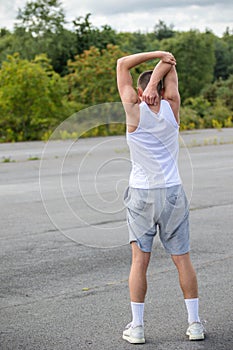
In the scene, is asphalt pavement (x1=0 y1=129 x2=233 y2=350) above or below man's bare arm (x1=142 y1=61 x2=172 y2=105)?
below

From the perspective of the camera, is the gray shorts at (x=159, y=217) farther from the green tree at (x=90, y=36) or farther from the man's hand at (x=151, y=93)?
the green tree at (x=90, y=36)

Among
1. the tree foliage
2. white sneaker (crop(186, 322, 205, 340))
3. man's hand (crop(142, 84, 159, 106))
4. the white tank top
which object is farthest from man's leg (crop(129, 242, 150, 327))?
the tree foliage

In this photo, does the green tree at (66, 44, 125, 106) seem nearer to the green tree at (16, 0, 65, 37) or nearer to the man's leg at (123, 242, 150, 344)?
the green tree at (16, 0, 65, 37)

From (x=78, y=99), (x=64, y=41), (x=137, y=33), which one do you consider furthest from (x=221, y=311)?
(x=137, y=33)

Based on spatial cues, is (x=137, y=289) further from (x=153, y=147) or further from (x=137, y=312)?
(x=153, y=147)

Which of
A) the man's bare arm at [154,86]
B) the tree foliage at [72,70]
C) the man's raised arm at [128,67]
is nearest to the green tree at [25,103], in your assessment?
the tree foliage at [72,70]

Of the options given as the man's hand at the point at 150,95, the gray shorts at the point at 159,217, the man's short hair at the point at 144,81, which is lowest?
the gray shorts at the point at 159,217

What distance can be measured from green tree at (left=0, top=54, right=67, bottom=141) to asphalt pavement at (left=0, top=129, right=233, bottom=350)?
18.7 metres

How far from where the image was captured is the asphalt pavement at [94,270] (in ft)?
17.0

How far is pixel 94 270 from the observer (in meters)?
7.30

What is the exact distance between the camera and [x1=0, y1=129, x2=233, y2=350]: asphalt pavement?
5176 mm

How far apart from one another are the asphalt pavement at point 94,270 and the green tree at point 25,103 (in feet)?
61.3

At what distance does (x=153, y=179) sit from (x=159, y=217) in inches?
A: 10.0

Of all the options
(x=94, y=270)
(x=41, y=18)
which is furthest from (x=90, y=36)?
(x=94, y=270)
